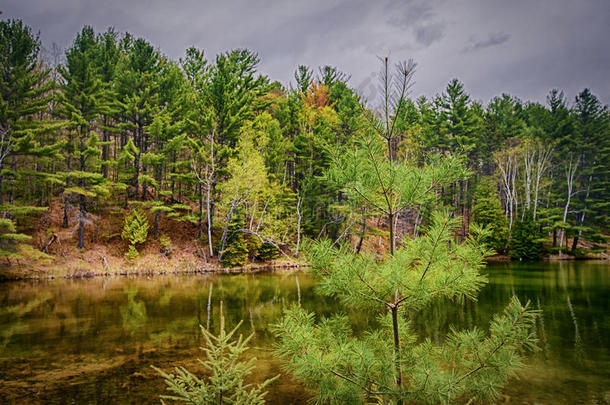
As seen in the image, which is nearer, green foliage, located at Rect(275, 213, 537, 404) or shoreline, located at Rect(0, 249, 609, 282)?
green foliage, located at Rect(275, 213, 537, 404)

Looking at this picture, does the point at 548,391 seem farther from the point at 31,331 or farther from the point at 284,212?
the point at 284,212

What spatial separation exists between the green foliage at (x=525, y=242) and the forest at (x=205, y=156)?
9cm

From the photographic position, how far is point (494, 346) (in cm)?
288

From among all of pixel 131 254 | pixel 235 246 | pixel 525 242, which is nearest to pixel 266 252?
pixel 235 246

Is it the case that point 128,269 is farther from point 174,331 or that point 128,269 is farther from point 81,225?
point 174,331

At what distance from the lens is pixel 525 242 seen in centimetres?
2805

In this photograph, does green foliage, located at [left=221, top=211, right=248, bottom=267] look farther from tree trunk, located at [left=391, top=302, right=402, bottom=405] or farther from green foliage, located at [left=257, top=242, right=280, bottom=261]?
tree trunk, located at [left=391, top=302, right=402, bottom=405]

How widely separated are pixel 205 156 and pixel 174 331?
1639 centimetres

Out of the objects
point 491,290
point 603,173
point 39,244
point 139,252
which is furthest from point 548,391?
point 603,173

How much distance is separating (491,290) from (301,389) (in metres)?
11.4

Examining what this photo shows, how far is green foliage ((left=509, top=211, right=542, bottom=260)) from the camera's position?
2788 centimetres

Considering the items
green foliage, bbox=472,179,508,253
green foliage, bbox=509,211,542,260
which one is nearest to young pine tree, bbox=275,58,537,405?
green foliage, bbox=472,179,508,253

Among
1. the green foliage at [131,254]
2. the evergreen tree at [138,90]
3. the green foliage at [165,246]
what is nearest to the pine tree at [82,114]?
the evergreen tree at [138,90]

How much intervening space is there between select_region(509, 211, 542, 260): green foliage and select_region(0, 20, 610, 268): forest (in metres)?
0.09
